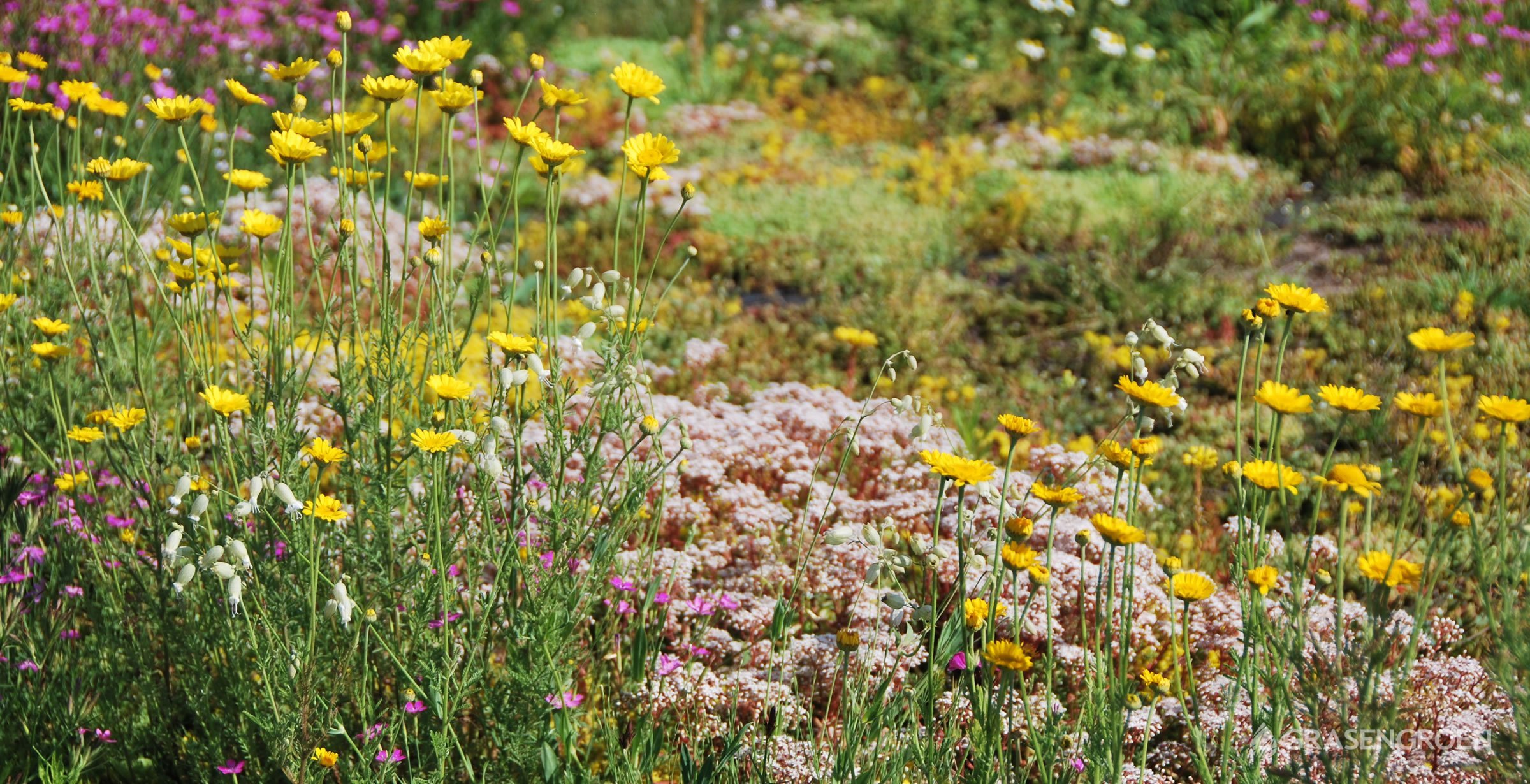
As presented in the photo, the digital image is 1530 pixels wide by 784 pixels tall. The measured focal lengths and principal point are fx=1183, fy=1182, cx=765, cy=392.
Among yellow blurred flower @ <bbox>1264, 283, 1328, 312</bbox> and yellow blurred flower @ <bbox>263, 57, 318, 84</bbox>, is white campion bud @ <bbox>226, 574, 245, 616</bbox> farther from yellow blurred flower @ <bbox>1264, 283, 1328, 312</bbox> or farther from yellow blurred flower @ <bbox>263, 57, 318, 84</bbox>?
yellow blurred flower @ <bbox>1264, 283, 1328, 312</bbox>

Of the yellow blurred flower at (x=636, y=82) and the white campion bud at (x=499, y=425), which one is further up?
the yellow blurred flower at (x=636, y=82)

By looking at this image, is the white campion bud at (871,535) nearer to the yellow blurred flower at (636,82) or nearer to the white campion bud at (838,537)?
the white campion bud at (838,537)

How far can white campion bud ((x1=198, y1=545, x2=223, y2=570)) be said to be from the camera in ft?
5.41

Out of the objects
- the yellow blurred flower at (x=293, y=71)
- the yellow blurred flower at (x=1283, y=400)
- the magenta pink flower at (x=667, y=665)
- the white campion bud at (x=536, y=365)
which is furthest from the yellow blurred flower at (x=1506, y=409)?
the yellow blurred flower at (x=293, y=71)

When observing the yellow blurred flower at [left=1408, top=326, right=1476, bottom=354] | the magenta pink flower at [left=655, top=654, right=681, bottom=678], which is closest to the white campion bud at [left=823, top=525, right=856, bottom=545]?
the magenta pink flower at [left=655, top=654, right=681, bottom=678]

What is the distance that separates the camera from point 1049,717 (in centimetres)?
167

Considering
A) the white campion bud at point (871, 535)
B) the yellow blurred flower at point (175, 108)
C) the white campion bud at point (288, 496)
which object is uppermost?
the yellow blurred flower at point (175, 108)

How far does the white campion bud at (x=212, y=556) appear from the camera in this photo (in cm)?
165

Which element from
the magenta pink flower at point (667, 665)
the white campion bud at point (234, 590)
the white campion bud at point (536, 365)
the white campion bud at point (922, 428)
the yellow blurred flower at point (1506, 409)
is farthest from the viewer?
the magenta pink flower at point (667, 665)

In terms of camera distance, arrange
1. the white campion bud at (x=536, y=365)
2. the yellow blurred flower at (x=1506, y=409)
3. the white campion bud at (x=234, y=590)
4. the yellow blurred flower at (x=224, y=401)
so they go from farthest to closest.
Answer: the white campion bud at (x=536, y=365) → the yellow blurred flower at (x=224, y=401) → the white campion bud at (x=234, y=590) → the yellow blurred flower at (x=1506, y=409)

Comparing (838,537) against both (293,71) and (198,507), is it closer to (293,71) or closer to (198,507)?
(198,507)

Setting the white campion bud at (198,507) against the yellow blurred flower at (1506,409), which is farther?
the white campion bud at (198,507)

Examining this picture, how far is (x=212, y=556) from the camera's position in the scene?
166 cm

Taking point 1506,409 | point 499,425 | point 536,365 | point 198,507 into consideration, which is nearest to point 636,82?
point 536,365
